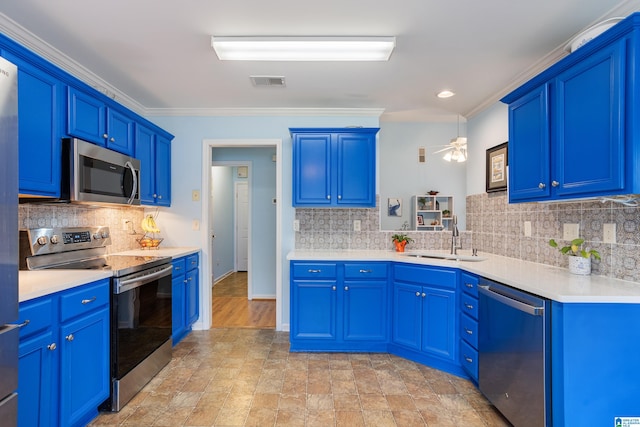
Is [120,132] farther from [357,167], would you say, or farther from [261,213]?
[261,213]

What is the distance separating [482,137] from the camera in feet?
11.3

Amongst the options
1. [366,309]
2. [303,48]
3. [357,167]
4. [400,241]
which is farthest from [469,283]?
[303,48]

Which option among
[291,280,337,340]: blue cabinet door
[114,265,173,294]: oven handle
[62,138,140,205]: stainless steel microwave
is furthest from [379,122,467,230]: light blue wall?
[62,138,140,205]: stainless steel microwave

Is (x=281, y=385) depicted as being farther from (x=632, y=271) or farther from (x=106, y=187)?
(x=632, y=271)

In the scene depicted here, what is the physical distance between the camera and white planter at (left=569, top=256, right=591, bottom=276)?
2048 millimetres

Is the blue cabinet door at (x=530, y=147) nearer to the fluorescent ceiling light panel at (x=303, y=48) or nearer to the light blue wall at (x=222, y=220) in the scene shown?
the fluorescent ceiling light panel at (x=303, y=48)

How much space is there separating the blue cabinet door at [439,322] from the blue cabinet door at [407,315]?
49 mm

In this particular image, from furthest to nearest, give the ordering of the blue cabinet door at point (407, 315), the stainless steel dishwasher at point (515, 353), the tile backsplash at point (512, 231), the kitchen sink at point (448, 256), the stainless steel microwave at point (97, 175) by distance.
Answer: the kitchen sink at point (448, 256) < the blue cabinet door at point (407, 315) < the stainless steel microwave at point (97, 175) < the tile backsplash at point (512, 231) < the stainless steel dishwasher at point (515, 353)

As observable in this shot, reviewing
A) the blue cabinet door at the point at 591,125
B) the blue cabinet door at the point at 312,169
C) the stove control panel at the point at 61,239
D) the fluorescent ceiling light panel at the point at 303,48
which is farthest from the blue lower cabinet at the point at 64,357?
the blue cabinet door at the point at 591,125

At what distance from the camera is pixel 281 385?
97.9 inches

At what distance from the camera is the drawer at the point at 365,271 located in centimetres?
305

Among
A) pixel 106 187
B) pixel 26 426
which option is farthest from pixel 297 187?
pixel 26 426

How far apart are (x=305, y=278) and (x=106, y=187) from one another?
179 cm

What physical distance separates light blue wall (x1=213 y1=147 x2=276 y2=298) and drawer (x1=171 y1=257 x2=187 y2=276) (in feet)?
5.84
